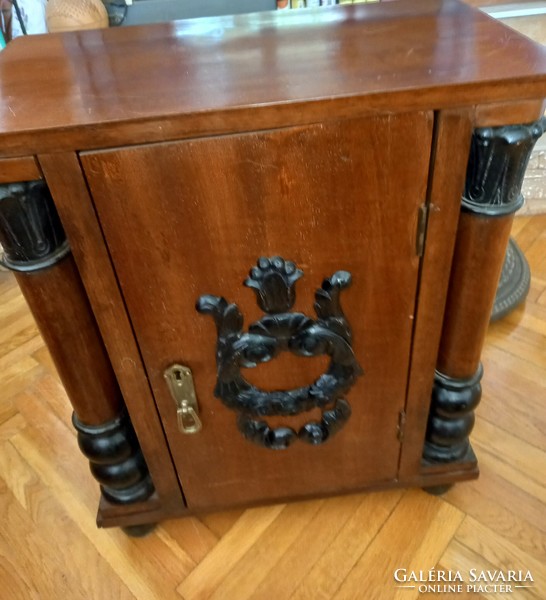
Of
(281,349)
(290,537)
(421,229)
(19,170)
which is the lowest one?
(290,537)

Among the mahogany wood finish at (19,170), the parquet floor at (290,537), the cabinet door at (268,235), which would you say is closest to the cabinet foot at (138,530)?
the parquet floor at (290,537)

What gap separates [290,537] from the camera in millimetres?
953

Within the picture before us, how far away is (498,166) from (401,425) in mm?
406

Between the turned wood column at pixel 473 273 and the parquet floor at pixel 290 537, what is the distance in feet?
0.41

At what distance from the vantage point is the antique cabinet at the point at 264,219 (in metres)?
0.56

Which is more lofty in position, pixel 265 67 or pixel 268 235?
pixel 265 67

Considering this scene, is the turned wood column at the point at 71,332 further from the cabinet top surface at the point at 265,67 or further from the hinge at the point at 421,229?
the hinge at the point at 421,229

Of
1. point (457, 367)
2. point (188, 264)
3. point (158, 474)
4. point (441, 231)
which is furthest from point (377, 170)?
point (158, 474)

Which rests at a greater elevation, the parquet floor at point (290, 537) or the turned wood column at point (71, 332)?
the turned wood column at point (71, 332)

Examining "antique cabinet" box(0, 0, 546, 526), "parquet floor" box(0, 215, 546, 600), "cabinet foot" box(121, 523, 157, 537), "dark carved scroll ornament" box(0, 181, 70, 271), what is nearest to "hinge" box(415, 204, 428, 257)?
"antique cabinet" box(0, 0, 546, 526)

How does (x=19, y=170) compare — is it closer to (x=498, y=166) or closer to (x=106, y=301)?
(x=106, y=301)

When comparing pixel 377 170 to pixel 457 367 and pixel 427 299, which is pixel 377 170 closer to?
pixel 427 299

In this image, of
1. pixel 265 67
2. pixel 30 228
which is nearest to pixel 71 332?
pixel 30 228

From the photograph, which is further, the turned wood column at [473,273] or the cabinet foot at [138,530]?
the cabinet foot at [138,530]
